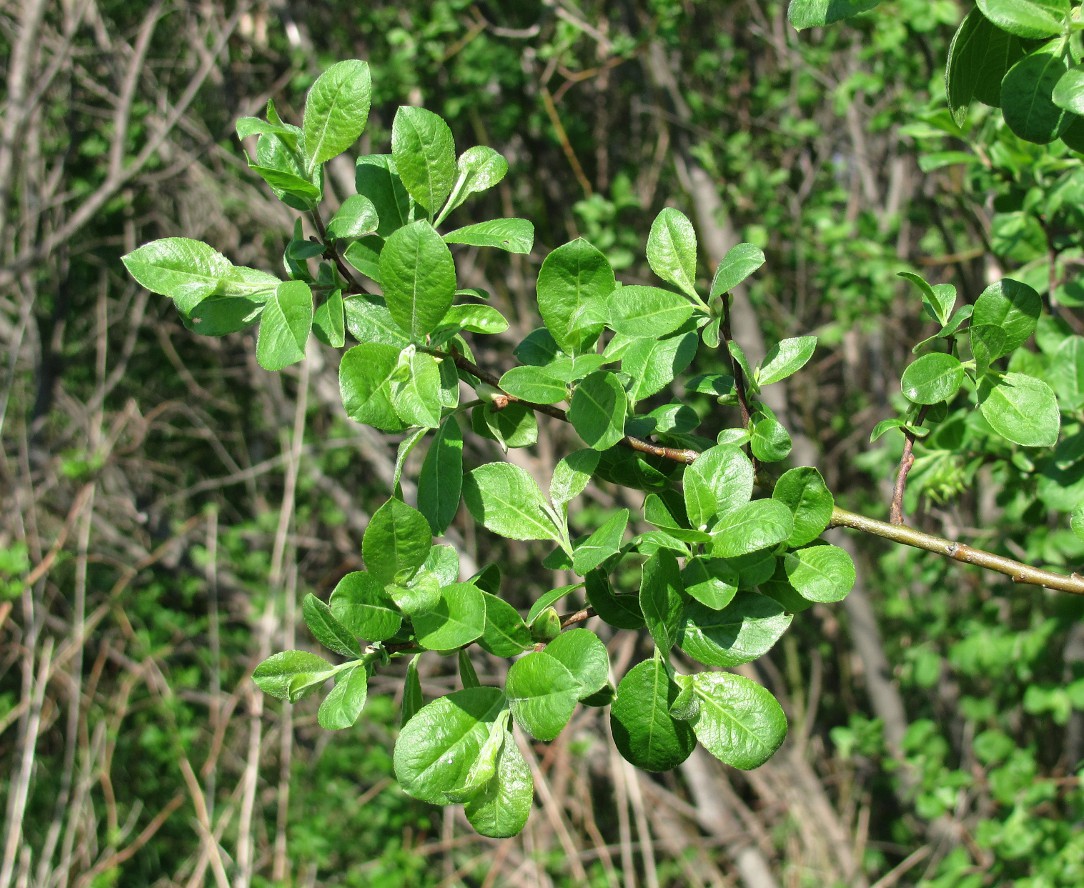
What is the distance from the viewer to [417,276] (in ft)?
2.32

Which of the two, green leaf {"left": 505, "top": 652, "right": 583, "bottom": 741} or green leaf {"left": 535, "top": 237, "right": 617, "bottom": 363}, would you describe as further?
green leaf {"left": 535, "top": 237, "right": 617, "bottom": 363}

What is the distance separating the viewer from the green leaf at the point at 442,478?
2.55 ft

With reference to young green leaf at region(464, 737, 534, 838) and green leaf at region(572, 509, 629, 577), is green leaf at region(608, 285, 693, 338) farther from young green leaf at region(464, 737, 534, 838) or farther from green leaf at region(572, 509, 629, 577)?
young green leaf at region(464, 737, 534, 838)

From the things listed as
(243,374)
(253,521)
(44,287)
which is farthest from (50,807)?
(44,287)

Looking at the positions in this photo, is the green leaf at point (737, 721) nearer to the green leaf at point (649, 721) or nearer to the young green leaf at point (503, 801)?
the green leaf at point (649, 721)

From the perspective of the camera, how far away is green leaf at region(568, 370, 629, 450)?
729mm

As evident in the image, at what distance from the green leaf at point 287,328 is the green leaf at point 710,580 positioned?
13.5 inches

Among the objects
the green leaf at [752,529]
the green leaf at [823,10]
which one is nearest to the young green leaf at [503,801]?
the green leaf at [752,529]

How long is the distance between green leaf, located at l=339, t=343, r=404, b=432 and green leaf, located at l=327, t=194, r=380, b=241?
113mm

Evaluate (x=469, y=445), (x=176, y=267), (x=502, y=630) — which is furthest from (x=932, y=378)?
(x=469, y=445)

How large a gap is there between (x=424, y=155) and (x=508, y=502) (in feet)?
0.99

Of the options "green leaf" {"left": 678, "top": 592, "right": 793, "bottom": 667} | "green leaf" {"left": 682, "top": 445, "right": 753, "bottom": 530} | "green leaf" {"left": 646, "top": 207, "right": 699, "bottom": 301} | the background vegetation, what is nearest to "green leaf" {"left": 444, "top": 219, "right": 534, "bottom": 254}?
"green leaf" {"left": 646, "top": 207, "right": 699, "bottom": 301}

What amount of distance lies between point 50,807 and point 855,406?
3.57 m

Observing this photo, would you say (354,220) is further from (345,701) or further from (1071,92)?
(1071,92)
